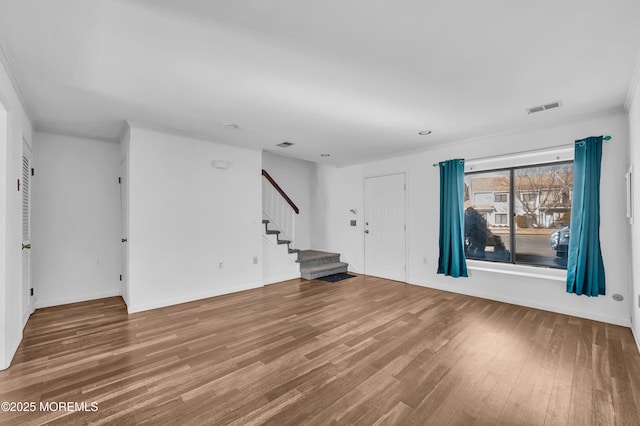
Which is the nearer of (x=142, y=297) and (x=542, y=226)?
(x=142, y=297)

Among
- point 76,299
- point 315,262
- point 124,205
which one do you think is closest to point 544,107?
point 315,262

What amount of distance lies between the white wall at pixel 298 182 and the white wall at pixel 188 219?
1.57 meters

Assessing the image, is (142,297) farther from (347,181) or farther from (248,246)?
(347,181)

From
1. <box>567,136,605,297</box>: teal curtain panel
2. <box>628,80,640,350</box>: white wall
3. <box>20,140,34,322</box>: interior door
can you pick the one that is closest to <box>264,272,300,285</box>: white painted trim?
<box>20,140,34,322</box>: interior door

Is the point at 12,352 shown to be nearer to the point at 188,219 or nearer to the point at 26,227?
the point at 26,227

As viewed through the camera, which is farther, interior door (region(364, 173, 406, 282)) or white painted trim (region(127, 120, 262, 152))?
interior door (region(364, 173, 406, 282))

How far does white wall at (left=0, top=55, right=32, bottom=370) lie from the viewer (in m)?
2.41

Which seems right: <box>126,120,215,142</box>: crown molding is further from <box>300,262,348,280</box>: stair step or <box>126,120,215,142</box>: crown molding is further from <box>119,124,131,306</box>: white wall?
<box>300,262,348,280</box>: stair step

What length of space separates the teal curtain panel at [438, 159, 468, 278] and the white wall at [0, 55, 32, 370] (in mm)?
5216

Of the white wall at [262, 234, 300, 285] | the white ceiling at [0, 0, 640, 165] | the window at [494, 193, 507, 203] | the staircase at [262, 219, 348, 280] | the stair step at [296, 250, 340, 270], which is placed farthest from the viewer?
the stair step at [296, 250, 340, 270]

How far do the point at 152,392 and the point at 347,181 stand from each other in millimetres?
5294

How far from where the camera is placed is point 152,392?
2.10 m

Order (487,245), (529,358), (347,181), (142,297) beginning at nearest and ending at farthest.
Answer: (529,358) < (142,297) < (487,245) < (347,181)

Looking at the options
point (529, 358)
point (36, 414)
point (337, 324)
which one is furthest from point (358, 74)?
point (36, 414)
